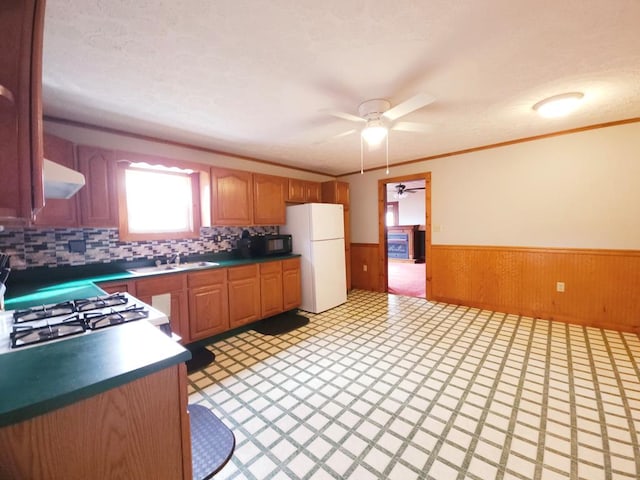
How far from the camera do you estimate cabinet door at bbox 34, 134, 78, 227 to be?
2023 millimetres

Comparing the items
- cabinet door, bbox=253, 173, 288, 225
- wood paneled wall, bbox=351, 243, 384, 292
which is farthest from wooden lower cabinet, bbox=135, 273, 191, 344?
wood paneled wall, bbox=351, 243, 384, 292

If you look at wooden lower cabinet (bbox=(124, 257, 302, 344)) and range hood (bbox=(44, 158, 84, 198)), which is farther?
wooden lower cabinet (bbox=(124, 257, 302, 344))

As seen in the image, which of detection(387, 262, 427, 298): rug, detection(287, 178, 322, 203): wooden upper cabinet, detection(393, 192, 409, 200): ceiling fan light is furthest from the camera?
detection(393, 192, 409, 200): ceiling fan light

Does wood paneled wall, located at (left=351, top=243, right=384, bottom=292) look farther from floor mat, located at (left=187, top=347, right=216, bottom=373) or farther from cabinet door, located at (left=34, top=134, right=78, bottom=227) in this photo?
cabinet door, located at (left=34, top=134, right=78, bottom=227)

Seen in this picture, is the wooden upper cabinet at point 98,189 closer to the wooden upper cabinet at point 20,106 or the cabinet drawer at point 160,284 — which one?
the cabinet drawer at point 160,284

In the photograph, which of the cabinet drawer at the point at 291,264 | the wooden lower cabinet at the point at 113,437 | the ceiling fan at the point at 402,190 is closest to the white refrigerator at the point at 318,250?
the cabinet drawer at the point at 291,264

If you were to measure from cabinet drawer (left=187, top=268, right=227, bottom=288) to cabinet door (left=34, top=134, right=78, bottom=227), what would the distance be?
3.41ft

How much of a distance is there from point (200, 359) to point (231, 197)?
185cm

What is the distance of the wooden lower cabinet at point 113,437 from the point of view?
0.64m

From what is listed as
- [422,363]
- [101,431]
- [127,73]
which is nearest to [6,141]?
[101,431]

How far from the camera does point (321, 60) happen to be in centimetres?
161

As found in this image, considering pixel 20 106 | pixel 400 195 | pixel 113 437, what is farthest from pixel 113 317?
pixel 400 195

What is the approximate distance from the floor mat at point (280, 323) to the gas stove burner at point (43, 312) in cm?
200

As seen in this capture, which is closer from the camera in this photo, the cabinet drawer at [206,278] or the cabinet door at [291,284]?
the cabinet drawer at [206,278]
